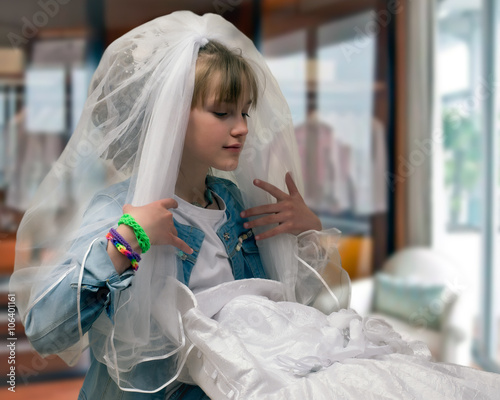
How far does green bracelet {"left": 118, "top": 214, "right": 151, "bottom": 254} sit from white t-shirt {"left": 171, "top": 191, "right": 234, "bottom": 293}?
0.16 metres

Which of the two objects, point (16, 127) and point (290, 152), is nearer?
point (290, 152)

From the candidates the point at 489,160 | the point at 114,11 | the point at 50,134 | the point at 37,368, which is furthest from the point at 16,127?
the point at 489,160

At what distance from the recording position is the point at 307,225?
1182mm

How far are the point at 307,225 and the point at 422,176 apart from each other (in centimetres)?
273

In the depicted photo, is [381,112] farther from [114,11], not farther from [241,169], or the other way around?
[241,169]

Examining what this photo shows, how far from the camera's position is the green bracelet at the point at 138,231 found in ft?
2.93

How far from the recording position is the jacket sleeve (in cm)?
88

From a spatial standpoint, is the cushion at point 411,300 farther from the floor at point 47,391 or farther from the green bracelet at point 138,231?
the green bracelet at point 138,231

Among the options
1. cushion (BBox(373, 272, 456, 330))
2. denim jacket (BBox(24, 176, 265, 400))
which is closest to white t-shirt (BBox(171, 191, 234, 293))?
denim jacket (BBox(24, 176, 265, 400))

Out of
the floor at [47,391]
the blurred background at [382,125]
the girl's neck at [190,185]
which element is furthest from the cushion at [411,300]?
the girl's neck at [190,185]

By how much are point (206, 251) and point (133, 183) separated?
208 millimetres

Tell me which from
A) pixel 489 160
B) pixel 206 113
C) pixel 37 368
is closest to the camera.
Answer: pixel 206 113

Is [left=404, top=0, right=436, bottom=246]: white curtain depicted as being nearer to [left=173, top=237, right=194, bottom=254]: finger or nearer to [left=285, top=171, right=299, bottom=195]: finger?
[left=285, top=171, right=299, bottom=195]: finger

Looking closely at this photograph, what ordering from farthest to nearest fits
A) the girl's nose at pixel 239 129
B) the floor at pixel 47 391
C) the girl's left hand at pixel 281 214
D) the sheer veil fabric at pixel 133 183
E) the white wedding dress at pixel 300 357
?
the floor at pixel 47 391 → the girl's left hand at pixel 281 214 → the girl's nose at pixel 239 129 → the sheer veil fabric at pixel 133 183 → the white wedding dress at pixel 300 357
